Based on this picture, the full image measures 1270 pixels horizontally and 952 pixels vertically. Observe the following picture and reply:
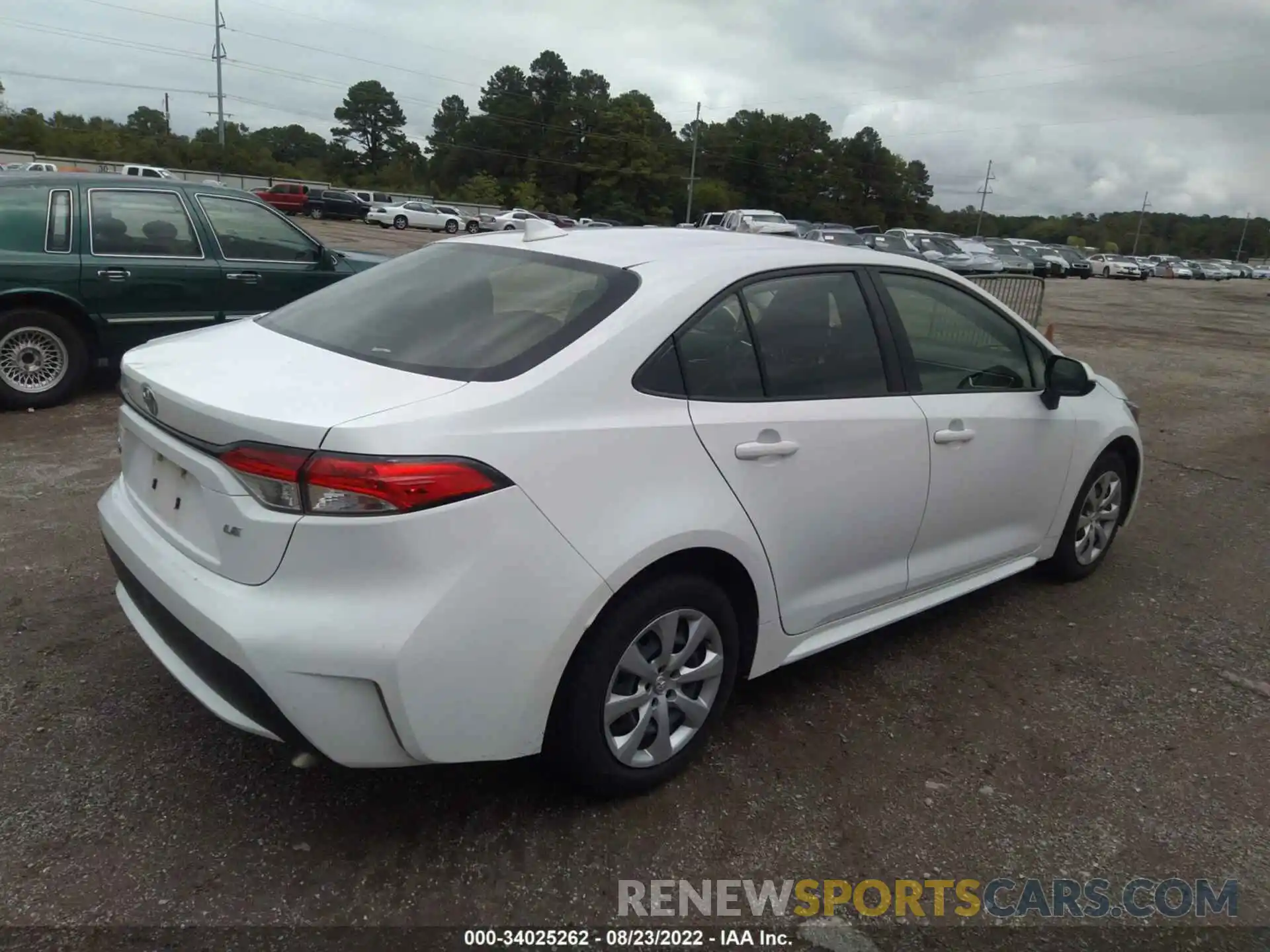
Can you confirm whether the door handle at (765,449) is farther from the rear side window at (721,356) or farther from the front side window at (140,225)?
the front side window at (140,225)

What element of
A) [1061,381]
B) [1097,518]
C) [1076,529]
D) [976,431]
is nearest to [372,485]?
[976,431]

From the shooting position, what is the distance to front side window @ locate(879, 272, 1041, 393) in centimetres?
345

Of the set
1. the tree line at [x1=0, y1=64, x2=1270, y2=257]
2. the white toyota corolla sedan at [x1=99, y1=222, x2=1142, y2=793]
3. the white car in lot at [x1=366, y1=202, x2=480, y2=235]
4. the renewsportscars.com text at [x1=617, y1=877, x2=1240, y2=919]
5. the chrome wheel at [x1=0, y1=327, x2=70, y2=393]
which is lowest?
the renewsportscars.com text at [x1=617, y1=877, x2=1240, y2=919]

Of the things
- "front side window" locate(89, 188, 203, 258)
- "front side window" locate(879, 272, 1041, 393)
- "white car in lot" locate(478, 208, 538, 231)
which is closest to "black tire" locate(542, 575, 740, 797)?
"front side window" locate(879, 272, 1041, 393)

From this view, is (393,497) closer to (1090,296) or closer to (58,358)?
(58,358)

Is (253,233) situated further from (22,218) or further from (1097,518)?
(1097,518)

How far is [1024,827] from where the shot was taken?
9.04 feet

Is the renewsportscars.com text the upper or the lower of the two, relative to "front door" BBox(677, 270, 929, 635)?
lower

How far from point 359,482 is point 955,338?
8.61 ft

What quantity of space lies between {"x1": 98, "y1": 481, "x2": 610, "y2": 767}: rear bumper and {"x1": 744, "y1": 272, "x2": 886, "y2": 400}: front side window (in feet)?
3.43

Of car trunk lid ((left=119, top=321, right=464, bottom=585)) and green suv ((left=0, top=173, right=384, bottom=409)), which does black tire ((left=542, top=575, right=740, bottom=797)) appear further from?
green suv ((left=0, top=173, right=384, bottom=409))

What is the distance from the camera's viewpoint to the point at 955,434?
11.2ft

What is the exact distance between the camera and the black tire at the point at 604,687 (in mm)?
2441

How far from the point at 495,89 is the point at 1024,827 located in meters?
109
